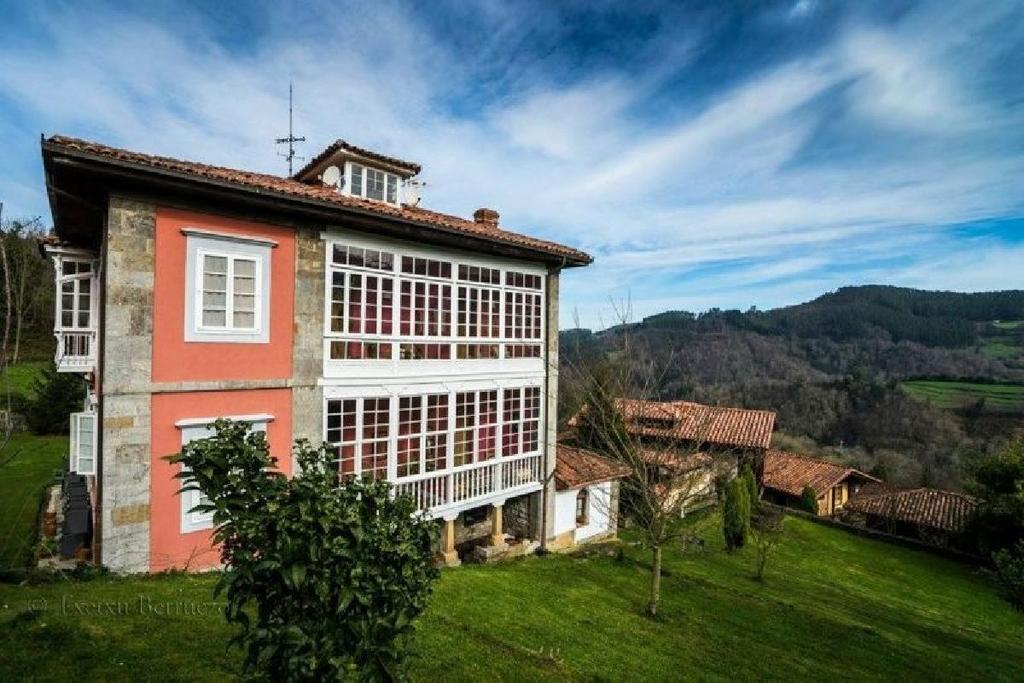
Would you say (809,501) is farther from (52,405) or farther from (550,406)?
(52,405)

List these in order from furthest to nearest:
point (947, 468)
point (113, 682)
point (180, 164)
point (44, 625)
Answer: point (947, 468), point (180, 164), point (44, 625), point (113, 682)

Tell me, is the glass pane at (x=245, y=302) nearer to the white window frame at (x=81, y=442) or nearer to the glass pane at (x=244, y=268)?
the glass pane at (x=244, y=268)

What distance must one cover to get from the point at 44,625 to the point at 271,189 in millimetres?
6844

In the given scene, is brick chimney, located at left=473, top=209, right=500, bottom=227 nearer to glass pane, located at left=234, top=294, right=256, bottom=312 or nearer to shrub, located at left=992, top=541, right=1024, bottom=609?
glass pane, located at left=234, top=294, right=256, bottom=312

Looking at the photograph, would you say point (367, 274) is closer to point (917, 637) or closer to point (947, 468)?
point (917, 637)

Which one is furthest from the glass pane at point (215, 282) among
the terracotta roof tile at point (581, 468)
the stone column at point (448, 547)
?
the terracotta roof tile at point (581, 468)

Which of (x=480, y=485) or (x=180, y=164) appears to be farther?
(x=480, y=485)

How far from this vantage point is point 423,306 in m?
12.1

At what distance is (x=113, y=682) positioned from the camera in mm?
5133

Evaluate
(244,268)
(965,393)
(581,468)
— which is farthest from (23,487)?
(965,393)

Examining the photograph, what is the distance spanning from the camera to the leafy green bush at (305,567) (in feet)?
10.2

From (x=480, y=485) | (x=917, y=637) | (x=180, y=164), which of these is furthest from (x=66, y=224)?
(x=917, y=637)

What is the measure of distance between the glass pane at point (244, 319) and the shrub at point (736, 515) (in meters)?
18.4

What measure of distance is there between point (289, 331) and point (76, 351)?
18.8 feet
